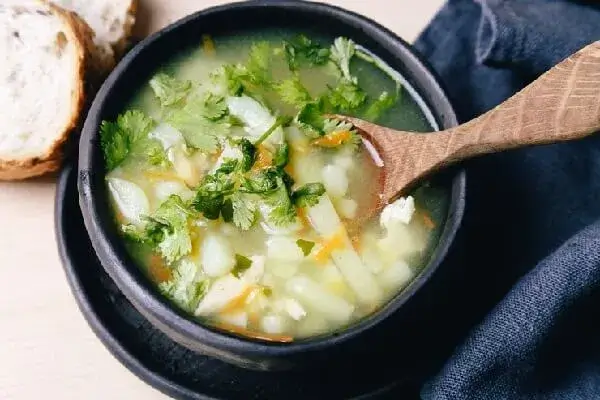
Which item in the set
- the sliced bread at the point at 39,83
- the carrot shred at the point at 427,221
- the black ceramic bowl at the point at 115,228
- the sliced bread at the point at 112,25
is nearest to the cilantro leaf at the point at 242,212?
the black ceramic bowl at the point at 115,228

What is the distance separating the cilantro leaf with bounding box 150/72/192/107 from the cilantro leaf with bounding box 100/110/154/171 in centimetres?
6

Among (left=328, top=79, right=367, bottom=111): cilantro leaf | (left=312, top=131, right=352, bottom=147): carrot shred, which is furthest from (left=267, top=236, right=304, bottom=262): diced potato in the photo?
(left=328, top=79, right=367, bottom=111): cilantro leaf

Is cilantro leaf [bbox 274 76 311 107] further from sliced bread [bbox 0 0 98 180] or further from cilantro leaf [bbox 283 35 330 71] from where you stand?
sliced bread [bbox 0 0 98 180]

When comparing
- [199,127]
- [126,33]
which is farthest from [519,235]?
[126,33]

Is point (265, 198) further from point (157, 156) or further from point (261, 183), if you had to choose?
point (157, 156)

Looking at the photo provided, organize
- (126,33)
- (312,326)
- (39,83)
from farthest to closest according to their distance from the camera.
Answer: (126,33), (39,83), (312,326)

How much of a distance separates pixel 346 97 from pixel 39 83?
71 centimetres

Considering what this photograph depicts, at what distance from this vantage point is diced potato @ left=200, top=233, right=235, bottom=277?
1706mm

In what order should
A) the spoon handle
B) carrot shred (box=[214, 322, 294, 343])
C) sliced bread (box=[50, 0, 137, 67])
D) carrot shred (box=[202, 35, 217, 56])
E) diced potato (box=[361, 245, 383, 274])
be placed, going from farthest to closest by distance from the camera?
sliced bread (box=[50, 0, 137, 67]) < carrot shred (box=[202, 35, 217, 56]) < diced potato (box=[361, 245, 383, 274]) < carrot shred (box=[214, 322, 294, 343]) < the spoon handle

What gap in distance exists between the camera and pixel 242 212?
1729 mm

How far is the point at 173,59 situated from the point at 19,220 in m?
0.52

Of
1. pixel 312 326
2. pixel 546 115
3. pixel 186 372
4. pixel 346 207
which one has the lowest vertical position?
pixel 186 372

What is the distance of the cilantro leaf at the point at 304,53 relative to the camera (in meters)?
1.96

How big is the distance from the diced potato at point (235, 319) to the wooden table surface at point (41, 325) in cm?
34
